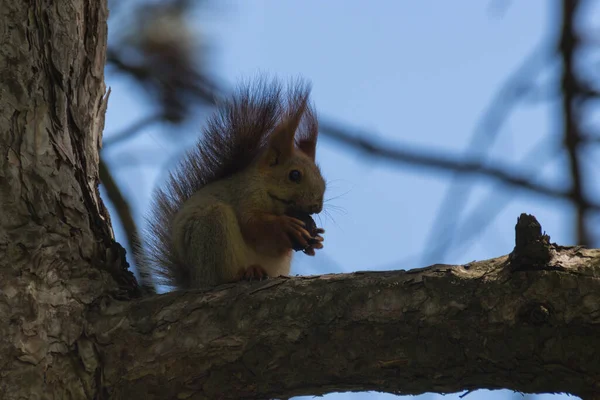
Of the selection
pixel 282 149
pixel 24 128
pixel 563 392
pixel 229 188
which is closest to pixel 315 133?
pixel 282 149

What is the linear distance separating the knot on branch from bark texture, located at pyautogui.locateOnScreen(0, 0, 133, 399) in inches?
42.0

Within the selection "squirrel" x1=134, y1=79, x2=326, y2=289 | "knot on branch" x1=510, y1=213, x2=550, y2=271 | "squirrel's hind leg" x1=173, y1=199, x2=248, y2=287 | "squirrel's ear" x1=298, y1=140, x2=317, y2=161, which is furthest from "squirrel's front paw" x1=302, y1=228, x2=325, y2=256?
"knot on branch" x1=510, y1=213, x2=550, y2=271

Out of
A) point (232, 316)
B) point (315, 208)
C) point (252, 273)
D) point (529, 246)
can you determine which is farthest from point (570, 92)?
point (315, 208)

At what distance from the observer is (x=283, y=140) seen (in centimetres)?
315

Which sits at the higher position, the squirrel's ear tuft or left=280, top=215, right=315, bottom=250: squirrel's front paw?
the squirrel's ear tuft

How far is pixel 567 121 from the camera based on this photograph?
1974mm

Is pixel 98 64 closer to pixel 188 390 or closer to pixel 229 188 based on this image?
pixel 229 188

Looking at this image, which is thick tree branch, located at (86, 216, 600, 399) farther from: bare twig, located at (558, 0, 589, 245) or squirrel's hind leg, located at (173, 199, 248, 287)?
squirrel's hind leg, located at (173, 199, 248, 287)

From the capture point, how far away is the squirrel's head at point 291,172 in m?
3.01

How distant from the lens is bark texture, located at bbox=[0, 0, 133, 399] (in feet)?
6.63

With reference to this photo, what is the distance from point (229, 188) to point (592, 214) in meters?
1.37

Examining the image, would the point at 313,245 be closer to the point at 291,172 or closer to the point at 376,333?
the point at 291,172

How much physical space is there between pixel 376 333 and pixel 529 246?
41 cm

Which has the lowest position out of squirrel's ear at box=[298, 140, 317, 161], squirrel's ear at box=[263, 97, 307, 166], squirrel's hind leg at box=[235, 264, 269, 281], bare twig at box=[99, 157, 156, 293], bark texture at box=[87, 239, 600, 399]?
bark texture at box=[87, 239, 600, 399]
